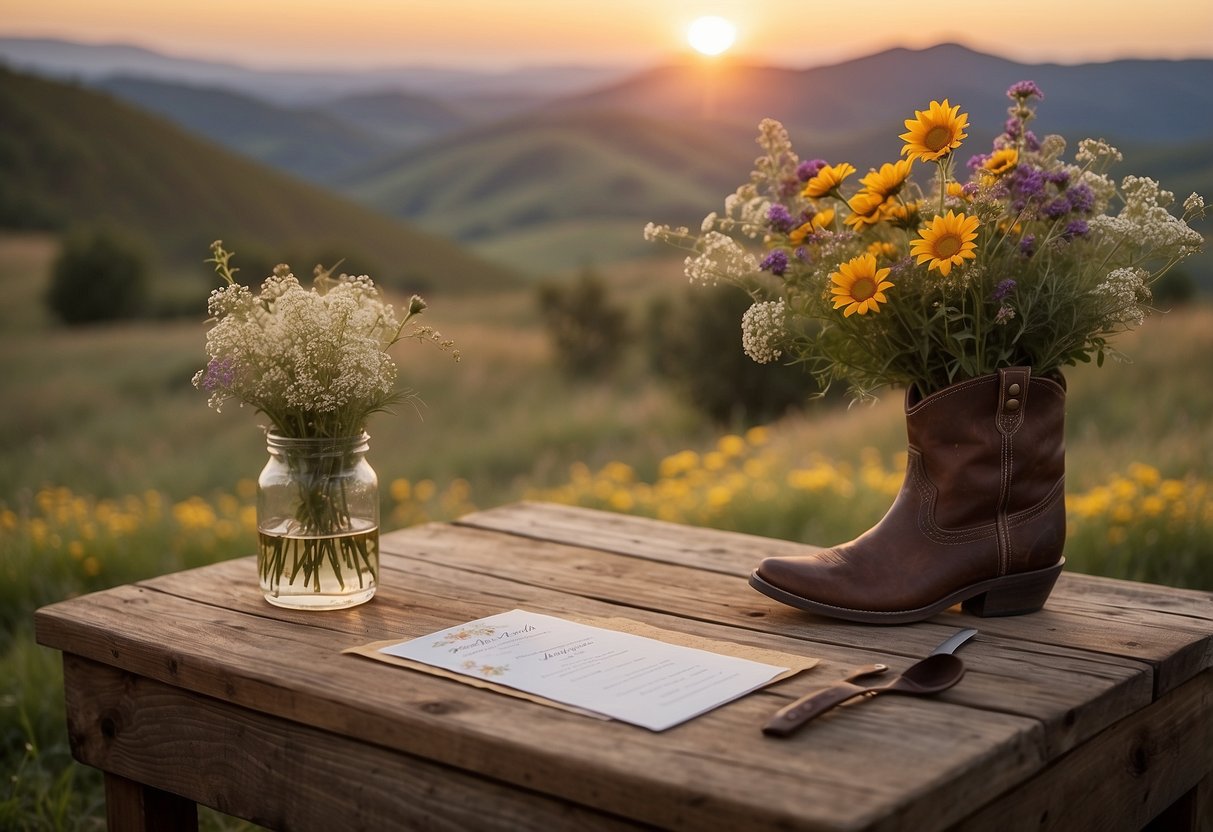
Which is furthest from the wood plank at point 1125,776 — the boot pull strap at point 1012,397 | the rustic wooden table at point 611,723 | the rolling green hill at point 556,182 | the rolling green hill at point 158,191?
the rolling green hill at point 556,182

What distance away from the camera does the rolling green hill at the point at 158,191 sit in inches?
1843

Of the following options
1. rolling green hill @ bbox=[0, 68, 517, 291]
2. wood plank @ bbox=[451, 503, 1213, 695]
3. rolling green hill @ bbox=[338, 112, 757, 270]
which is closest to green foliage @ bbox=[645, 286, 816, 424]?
wood plank @ bbox=[451, 503, 1213, 695]

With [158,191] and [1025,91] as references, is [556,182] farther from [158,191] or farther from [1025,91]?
[1025,91]

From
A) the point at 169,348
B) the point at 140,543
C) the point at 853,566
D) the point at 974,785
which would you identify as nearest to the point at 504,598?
the point at 853,566

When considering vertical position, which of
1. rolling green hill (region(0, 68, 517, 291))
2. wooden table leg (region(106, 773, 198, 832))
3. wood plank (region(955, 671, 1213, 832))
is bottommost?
wooden table leg (region(106, 773, 198, 832))

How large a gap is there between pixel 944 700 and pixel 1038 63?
3.65m

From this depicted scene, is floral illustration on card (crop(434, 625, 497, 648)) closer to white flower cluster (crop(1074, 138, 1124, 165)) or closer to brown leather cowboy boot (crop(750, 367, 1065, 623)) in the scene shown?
brown leather cowboy boot (crop(750, 367, 1065, 623))

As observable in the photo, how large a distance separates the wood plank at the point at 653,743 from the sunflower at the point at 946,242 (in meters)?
0.67

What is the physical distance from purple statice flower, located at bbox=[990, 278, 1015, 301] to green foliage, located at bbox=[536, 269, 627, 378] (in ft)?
38.5

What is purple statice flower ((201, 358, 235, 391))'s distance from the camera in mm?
1945

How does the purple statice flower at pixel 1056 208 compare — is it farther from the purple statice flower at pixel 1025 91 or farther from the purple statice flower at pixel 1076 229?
the purple statice flower at pixel 1025 91

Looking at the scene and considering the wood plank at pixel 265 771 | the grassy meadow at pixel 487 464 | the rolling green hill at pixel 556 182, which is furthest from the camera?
the rolling green hill at pixel 556 182

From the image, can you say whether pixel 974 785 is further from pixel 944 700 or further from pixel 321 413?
pixel 321 413

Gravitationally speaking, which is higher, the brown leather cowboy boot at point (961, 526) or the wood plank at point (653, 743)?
the brown leather cowboy boot at point (961, 526)
